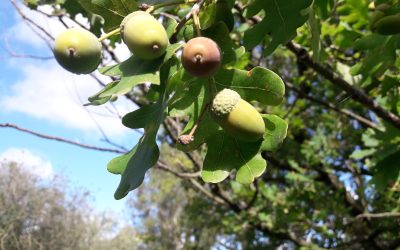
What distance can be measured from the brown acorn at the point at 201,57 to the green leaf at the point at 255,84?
0.25 m

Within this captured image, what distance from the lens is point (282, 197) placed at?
7223 mm

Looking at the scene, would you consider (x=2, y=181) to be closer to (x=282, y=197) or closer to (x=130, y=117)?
(x=282, y=197)

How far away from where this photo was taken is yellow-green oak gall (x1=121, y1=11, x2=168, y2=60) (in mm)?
1165

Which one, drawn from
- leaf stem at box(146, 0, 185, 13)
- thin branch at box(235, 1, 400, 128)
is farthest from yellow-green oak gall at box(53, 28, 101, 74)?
thin branch at box(235, 1, 400, 128)

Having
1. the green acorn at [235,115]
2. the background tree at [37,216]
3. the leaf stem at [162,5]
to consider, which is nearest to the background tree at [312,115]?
the leaf stem at [162,5]

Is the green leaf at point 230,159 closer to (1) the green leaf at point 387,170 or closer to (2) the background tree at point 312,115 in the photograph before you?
(2) the background tree at point 312,115

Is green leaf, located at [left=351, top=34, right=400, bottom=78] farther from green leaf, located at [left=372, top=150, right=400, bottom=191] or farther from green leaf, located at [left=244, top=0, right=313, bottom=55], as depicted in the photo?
green leaf, located at [left=372, top=150, right=400, bottom=191]

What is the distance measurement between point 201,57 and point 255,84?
1.22ft

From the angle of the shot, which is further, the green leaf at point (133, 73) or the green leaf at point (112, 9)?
the green leaf at point (112, 9)

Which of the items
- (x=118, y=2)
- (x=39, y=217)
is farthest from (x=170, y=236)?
(x=118, y=2)

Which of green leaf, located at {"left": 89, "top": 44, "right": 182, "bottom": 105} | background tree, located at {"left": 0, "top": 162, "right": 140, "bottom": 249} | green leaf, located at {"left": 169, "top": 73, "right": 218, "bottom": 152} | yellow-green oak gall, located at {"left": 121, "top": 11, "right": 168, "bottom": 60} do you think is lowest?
background tree, located at {"left": 0, "top": 162, "right": 140, "bottom": 249}

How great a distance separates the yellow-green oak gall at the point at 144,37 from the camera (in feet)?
3.82

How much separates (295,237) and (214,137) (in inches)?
228

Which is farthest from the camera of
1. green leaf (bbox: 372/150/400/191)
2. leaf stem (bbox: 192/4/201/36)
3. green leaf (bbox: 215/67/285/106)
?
green leaf (bbox: 372/150/400/191)
